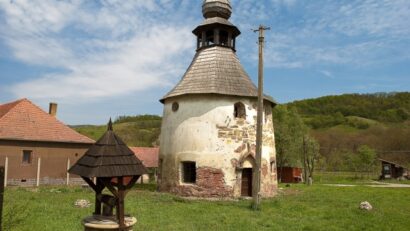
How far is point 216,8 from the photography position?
2086 centimetres

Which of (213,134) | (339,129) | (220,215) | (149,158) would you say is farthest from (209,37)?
(339,129)

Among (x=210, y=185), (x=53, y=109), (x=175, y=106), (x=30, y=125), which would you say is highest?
(x=53, y=109)

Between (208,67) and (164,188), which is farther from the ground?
(208,67)

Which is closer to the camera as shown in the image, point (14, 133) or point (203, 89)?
point (203, 89)

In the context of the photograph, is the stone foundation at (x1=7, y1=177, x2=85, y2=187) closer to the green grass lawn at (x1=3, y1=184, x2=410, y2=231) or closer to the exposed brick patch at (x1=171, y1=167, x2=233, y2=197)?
the green grass lawn at (x1=3, y1=184, x2=410, y2=231)

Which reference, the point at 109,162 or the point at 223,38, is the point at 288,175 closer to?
the point at 223,38

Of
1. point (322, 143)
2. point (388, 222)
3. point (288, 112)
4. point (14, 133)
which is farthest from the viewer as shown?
point (322, 143)

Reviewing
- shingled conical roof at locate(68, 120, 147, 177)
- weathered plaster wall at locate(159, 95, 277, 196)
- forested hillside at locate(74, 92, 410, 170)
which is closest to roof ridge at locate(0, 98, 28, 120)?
weathered plaster wall at locate(159, 95, 277, 196)

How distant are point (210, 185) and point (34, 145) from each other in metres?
13.3

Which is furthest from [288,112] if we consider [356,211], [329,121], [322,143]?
[329,121]

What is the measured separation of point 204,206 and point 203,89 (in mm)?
5966

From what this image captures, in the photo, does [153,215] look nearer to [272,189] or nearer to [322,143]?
[272,189]


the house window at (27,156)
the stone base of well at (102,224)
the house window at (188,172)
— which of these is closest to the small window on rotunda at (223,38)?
the house window at (188,172)

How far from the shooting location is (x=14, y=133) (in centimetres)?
2317
